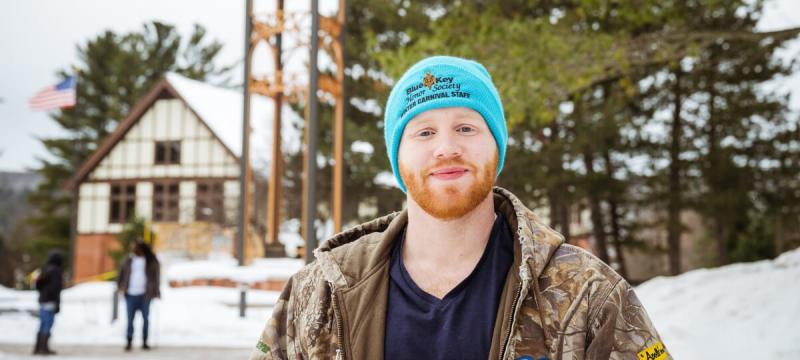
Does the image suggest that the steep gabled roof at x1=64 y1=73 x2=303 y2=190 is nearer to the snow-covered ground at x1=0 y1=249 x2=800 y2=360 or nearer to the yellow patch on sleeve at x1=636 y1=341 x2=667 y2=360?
the snow-covered ground at x1=0 y1=249 x2=800 y2=360

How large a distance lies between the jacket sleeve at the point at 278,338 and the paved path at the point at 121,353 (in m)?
8.17

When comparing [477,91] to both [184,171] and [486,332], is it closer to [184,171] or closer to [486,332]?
[486,332]

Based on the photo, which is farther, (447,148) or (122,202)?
(122,202)

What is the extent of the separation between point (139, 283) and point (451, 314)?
33.0ft

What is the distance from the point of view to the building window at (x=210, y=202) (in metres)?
28.4

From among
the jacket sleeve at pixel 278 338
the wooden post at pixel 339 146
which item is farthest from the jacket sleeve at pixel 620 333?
the wooden post at pixel 339 146

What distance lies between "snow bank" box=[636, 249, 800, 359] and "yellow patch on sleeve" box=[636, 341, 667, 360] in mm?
5288

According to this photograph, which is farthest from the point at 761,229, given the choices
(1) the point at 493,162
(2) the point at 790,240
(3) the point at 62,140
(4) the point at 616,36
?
(3) the point at 62,140

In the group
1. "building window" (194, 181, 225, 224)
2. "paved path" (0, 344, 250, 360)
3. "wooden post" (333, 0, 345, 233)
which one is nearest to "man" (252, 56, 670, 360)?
"paved path" (0, 344, 250, 360)

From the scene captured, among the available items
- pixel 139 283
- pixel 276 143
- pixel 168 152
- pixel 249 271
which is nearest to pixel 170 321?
pixel 249 271

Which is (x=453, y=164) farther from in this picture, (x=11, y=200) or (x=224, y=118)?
(x=11, y=200)

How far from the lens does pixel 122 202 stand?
31641mm

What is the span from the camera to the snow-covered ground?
7.11 m

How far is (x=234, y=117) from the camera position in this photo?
33.3 metres
